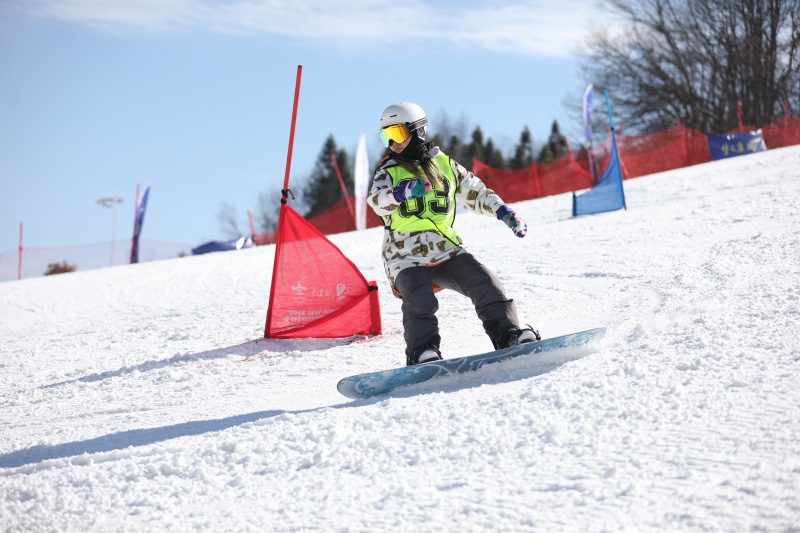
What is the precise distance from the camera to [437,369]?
4.25 meters

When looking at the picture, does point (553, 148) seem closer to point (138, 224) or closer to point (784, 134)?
point (784, 134)

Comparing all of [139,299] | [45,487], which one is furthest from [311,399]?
[139,299]

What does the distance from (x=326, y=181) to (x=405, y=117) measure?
173 feet

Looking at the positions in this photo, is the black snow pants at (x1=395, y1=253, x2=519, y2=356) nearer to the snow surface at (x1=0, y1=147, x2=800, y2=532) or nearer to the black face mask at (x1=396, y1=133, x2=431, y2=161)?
the snow surface at (x1=0, y1=147, x2=800, y2=532)

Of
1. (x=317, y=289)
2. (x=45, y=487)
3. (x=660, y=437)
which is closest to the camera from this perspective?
(x=660, y=437)

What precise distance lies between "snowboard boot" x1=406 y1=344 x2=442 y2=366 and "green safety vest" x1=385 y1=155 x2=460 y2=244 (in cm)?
71

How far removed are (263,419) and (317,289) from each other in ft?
8.47

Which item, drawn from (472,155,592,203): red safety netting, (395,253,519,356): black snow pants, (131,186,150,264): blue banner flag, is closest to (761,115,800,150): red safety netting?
(472,155,592,203): red safety netting

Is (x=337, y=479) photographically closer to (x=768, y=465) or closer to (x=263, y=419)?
(x=263, y=419)

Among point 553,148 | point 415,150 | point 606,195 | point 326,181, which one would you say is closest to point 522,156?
point 553,148

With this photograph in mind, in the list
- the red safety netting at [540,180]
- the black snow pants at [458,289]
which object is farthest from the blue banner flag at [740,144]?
the black snow pants at [458,289]

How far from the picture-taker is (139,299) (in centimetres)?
980

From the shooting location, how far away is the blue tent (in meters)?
12.7

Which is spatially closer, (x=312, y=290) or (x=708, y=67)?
(x=312, y=290)
